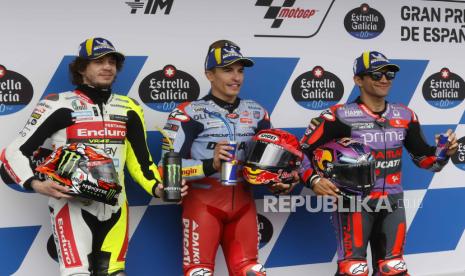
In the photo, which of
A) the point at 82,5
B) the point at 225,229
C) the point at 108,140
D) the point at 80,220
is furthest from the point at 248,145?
the point at 82,5

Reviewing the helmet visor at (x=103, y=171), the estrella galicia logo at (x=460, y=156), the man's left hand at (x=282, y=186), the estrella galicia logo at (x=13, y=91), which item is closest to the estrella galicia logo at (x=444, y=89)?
the estrella galicia logo at (x=460, y=156)

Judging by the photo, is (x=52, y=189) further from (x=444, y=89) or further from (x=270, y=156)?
(x=444, y=89)

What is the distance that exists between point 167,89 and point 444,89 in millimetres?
2063

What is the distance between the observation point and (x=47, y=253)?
3586 millimetres

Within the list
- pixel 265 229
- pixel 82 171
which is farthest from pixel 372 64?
pixel 82 171

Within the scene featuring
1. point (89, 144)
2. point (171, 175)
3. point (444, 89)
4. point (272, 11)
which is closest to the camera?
point (171, 175)

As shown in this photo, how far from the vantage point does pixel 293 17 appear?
4098mm

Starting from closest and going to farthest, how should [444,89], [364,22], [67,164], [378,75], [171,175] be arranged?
[67,164] < [171,175] < [378,75] < [364,22] < [444,89]

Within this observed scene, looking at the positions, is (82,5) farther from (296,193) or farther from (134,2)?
(296,193)

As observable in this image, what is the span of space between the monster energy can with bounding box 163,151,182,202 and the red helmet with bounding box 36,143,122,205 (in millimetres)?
237

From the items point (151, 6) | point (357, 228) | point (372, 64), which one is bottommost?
point (357, 228)

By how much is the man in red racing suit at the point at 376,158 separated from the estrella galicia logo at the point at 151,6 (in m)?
1.13

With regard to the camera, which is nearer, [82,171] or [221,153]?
[82,171]

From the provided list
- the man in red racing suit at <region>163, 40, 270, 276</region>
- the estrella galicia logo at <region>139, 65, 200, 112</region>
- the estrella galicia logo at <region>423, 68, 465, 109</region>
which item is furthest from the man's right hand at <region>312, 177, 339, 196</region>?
the estrella galicia logo at <region>423, 68, 465, 109</region>
